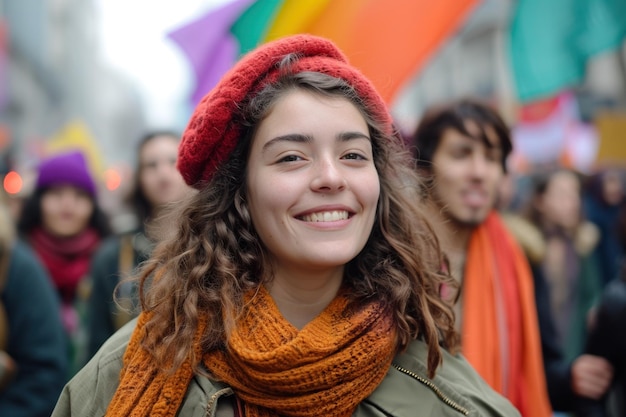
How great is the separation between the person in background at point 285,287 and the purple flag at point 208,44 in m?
3.39

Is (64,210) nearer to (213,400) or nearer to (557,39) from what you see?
(557,39)

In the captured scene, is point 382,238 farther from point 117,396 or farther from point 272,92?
point 117,396

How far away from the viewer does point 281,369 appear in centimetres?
207

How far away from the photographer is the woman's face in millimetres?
2176

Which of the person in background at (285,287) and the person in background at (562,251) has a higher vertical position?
the person in background at (285,287)

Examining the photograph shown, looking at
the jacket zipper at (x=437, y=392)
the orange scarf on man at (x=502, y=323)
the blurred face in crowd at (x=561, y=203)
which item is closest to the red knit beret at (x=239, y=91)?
the jacket zipper at (x=437, y=392)

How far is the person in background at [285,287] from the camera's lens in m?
2.10

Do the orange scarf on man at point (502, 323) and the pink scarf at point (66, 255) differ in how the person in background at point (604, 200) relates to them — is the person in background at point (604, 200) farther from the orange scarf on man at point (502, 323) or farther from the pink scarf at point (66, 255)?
the pink scarf at point (66, 255)

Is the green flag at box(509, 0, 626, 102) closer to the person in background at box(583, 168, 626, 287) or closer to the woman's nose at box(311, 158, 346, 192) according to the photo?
the person in background at box(583, 168, 626, 287)

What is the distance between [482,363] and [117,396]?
5.28 feet

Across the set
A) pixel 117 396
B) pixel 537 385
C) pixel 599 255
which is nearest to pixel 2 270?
pixel 117 396

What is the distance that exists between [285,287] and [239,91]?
604 millimetres

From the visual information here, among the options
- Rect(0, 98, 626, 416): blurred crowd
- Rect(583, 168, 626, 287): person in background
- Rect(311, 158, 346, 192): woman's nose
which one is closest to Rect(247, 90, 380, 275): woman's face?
Rect(311, 158, 346, 192): woman's nose

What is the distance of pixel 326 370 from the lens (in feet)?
6.82
